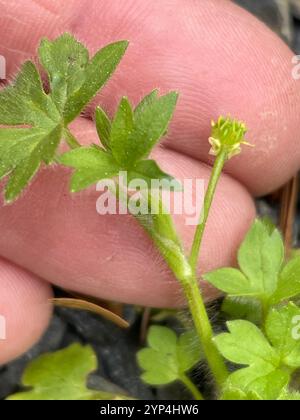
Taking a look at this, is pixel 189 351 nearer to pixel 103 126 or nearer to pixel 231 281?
pixel 231 281

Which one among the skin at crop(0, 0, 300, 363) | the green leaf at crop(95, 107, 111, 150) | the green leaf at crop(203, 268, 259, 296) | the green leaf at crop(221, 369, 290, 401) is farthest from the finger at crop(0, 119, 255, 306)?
the green leaf at crop(221, 369, 290, 401)

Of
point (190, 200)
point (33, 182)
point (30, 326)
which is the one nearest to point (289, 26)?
point (190, 200)

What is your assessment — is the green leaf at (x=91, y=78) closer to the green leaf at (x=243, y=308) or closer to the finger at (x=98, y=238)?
the finger at (x=98, y=238)

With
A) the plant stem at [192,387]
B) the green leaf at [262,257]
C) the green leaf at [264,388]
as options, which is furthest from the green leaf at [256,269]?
the plant stem at [192,387]
